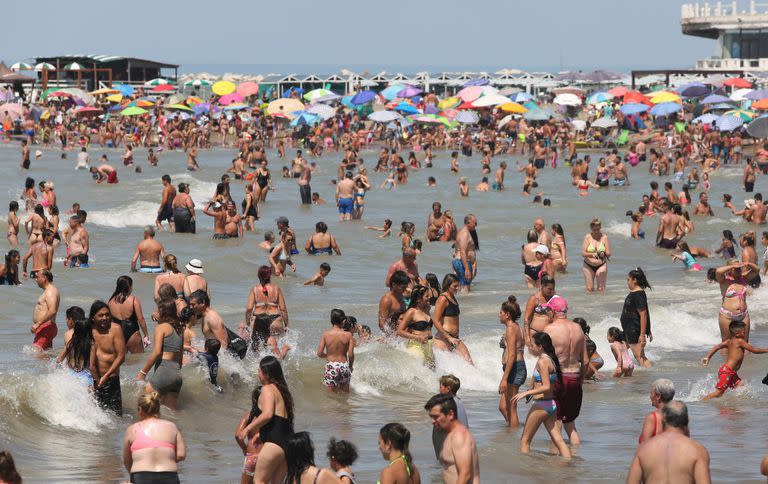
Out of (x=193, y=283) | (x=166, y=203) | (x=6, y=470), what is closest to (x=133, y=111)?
(x=166, y=203)

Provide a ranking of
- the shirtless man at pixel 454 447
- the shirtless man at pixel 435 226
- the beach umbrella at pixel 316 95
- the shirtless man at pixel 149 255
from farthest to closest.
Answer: the beach umbrella at pixel 316 95 → the shirtless man at pixel 435 226 → the shirtless man at pixel 149 255 → the shirtless man at pixel 454 447

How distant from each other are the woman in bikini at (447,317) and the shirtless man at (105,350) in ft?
9.74

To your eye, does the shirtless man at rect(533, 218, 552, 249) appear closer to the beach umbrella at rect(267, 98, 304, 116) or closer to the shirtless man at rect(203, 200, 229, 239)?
the shirtless man at rect(203, 200, 229, 239)

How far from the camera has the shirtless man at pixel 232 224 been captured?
71.7 ft

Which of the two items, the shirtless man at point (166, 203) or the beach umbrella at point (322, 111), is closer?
the shirtless man at point (166, 203)

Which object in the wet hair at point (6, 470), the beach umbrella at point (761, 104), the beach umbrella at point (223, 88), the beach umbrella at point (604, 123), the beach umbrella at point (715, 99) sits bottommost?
the wet hair at point (6, 470)

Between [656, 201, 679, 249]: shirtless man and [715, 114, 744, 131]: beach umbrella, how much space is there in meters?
17.3

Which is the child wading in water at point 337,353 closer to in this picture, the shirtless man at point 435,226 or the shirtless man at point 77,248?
the shirtless man at point 77,248

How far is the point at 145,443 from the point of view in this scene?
6488 millimetres

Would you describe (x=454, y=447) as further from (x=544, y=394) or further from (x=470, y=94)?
(x=470, y=94)

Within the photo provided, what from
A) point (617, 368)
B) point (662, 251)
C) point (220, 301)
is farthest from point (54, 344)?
point (662, 251)

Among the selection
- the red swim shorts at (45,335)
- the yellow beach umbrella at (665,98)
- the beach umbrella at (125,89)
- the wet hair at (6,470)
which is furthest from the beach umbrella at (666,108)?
the wet hair at (6,470)

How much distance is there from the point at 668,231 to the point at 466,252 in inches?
240

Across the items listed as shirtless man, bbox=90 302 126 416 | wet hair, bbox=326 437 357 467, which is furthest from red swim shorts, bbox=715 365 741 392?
wet hair, bbox=326 437 357 467
